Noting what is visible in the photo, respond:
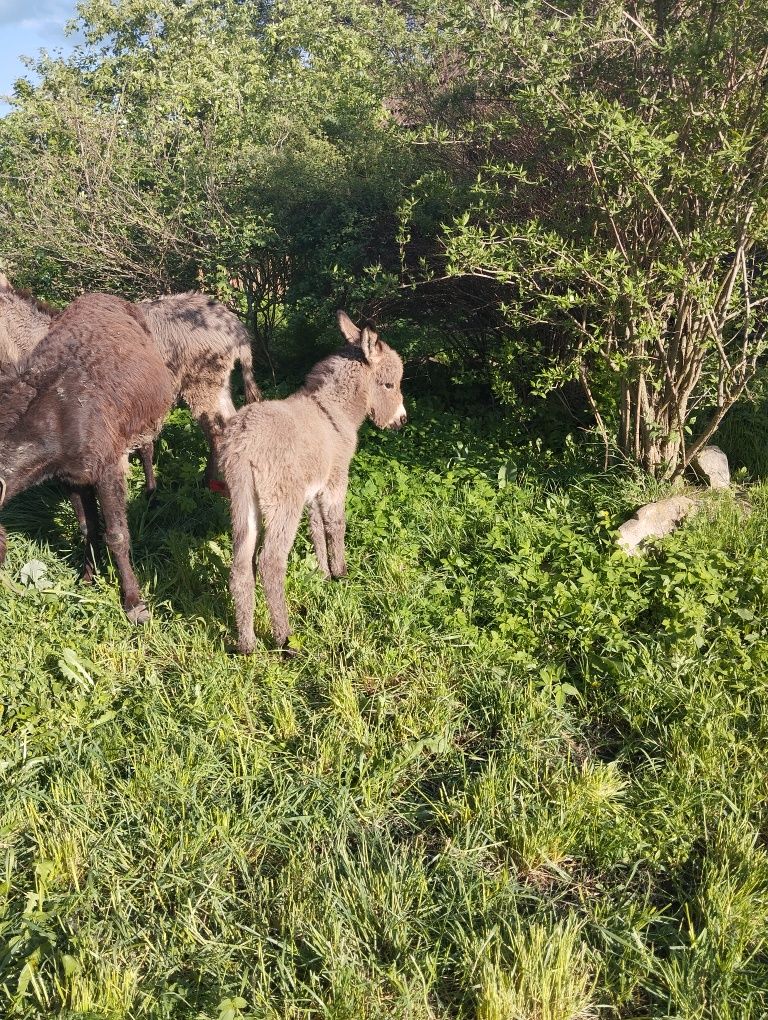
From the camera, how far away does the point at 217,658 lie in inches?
169

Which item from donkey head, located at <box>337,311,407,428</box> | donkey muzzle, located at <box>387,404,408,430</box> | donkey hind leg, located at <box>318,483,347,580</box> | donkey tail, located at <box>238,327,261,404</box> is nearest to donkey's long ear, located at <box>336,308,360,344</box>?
donkey head, located at <box>337,311,407,428</box>

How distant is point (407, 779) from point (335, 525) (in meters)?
1.75

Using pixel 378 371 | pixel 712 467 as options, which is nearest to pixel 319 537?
pixel 378 371

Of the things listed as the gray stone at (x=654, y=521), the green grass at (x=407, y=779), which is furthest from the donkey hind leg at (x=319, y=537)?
the gray stone at (x=654, y=521)

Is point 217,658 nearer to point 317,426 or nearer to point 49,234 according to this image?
point 317,426

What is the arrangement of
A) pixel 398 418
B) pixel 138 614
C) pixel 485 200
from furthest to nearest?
pixel 485 200, pixel 398 418, pixel 138 614

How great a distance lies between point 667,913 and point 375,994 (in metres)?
1.14

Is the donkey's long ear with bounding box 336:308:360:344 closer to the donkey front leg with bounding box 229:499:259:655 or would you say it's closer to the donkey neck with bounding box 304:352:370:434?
the donkey neck with bounding box 304:352:370:434

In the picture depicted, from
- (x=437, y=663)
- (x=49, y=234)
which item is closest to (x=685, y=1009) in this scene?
(x=437, y=663)

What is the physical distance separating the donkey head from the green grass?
2.35ft

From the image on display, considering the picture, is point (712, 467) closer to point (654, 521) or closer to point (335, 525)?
point (654, 521)

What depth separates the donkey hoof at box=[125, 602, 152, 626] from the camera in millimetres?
4785

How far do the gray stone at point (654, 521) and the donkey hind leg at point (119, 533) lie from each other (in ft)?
9.70

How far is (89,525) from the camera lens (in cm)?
530
